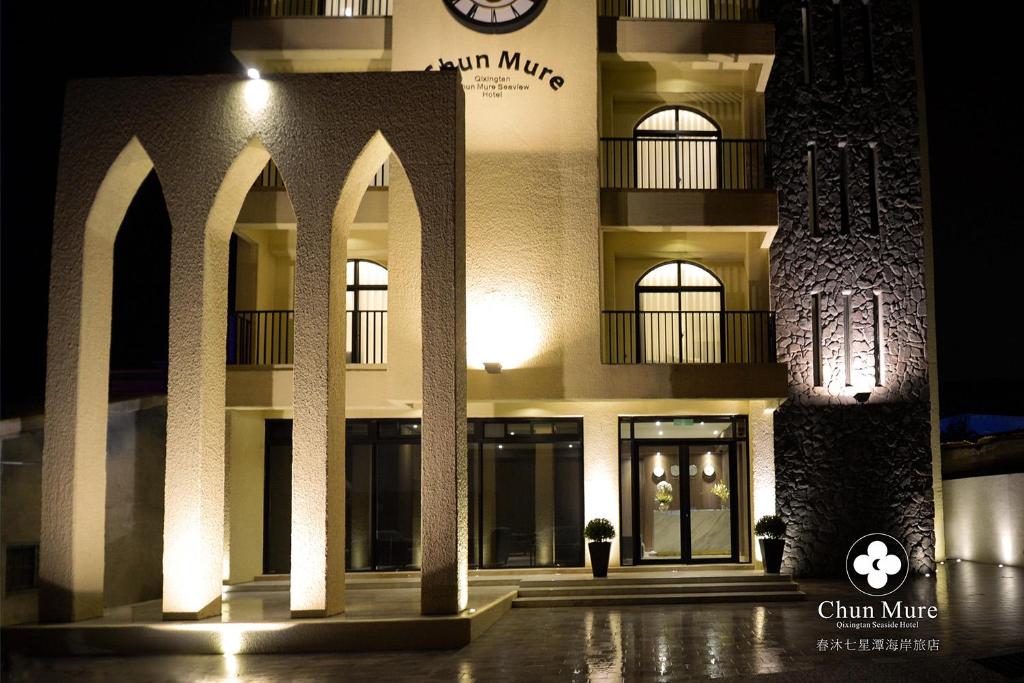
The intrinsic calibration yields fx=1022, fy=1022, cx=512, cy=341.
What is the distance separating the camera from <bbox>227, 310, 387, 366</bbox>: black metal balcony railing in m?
17.2

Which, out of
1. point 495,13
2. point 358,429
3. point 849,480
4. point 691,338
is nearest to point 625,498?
point 691,338

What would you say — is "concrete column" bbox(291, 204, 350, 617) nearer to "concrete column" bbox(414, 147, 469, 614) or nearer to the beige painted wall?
"concrete column" bbox(414, 147, 469, 614)

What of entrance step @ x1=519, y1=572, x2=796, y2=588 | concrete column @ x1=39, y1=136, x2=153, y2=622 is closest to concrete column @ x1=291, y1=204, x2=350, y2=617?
concrete column @ x1=39, y1=136, x2=153, y2=622

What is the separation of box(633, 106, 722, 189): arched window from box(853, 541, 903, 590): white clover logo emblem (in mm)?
6826

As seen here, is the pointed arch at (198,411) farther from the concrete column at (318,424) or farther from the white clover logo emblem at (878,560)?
the white clover logo emblem at (878,560)

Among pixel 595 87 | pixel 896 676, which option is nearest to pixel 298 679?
pixel 896 676

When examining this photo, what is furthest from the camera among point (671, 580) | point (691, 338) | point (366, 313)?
point (691, 338)

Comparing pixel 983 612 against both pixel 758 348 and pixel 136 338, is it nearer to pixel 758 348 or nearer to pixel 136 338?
pixel 758 348

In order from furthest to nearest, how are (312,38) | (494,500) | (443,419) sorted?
1. (494,500)
2. (312,38)
3. (443,419)

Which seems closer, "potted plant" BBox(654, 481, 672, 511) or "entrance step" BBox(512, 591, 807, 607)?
"entrance step" BBox(512, 591, 807, 607)

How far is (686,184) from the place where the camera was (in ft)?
59.1

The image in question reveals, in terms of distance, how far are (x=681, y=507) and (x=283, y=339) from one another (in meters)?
7.44

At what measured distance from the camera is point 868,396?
17562mm

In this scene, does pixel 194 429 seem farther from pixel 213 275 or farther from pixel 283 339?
pixel 283 339
